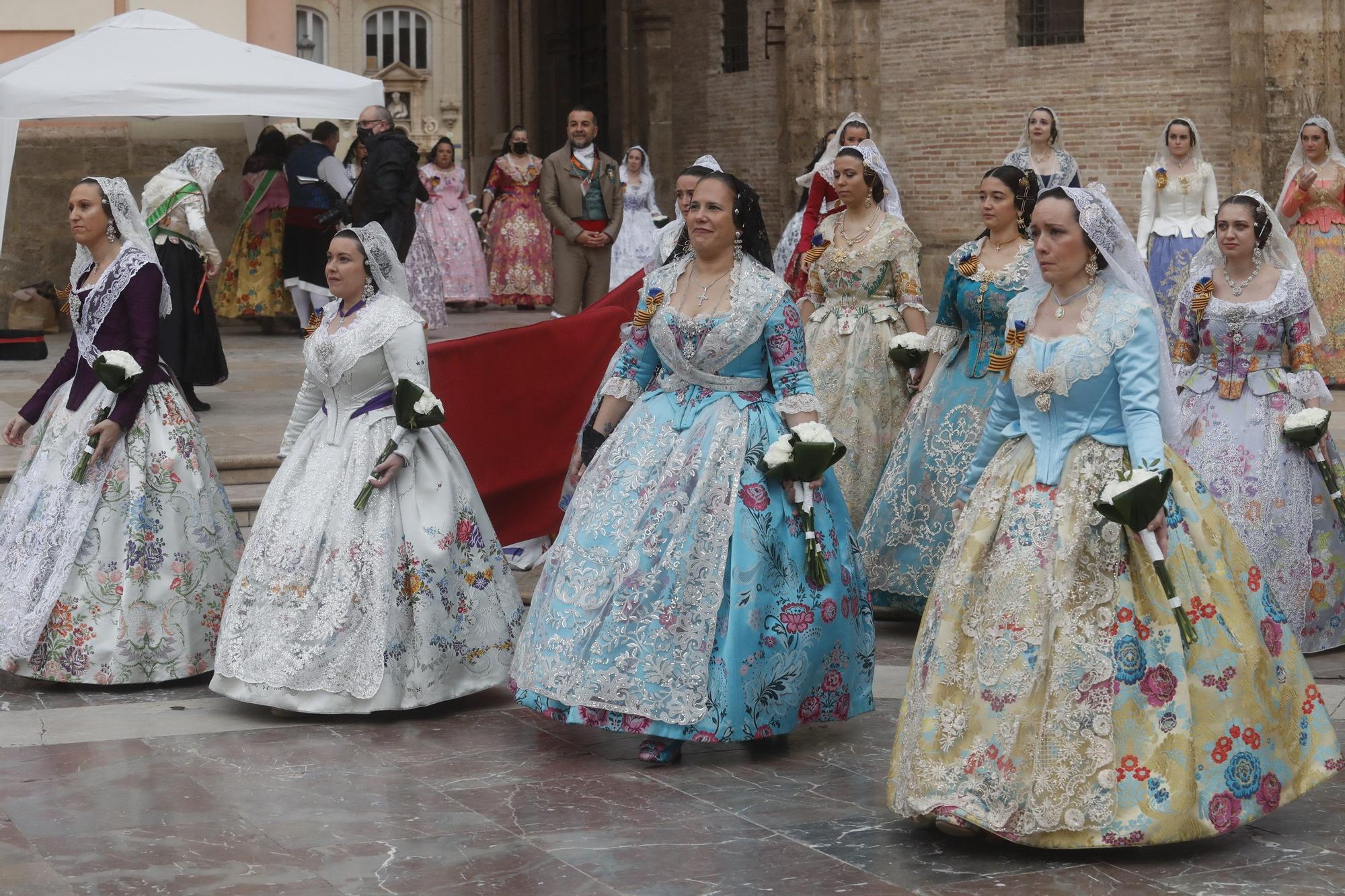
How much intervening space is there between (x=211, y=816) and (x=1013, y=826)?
7.13 feet

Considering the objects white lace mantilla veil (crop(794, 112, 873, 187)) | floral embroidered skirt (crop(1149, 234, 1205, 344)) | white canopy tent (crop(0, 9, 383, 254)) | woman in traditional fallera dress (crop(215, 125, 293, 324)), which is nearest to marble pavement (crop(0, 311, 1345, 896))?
white lace mantilla veil (crop(794, 112, 873, 187))

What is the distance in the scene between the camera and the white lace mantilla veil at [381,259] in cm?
679

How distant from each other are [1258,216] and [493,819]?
4.03 m

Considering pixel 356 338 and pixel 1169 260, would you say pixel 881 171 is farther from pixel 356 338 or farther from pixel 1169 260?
pixel 1169 260

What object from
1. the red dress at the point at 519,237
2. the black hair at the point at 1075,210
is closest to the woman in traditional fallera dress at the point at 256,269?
the red dress at the point at 519,237

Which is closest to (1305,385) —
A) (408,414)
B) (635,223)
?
(408,414)

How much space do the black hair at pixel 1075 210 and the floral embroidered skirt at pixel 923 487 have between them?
7.72 feet

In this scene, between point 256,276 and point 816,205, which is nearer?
point 816,205

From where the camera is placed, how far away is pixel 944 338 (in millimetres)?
7773

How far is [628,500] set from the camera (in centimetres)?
598

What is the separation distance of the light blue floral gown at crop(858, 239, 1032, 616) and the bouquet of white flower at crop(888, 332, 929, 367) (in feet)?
0.31

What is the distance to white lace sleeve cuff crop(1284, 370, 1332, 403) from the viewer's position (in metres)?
7.55

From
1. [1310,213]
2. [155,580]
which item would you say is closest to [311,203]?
[1310,213]

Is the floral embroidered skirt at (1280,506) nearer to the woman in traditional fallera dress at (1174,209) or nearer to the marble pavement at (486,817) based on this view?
the marble pavement at (486,817)
